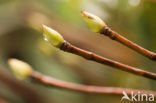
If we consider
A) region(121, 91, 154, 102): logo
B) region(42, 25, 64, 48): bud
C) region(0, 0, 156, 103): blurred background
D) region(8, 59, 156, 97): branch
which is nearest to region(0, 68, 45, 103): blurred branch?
region(0, 0, 156, 103): blurred background

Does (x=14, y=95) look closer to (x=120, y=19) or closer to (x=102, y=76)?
(x=102, y=76)

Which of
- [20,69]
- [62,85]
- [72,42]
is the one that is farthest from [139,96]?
[72,42]

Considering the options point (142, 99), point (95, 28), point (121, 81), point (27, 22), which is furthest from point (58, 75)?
point (95, 28)

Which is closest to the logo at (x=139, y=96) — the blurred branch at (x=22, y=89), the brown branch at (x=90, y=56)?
the brown branch at (x=90, y=56)

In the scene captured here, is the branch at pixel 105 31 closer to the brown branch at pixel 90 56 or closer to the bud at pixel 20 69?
the brown branch at pixel 90 56

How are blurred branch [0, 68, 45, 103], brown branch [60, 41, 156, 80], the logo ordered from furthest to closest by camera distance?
blurred branch [0, 68, 45, 103] → the logo → brown branch [60, 41, 156, 80]

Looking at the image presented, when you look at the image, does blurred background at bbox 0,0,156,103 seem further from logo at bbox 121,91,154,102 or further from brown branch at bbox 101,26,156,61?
brown branch at bbox 101,26,156,61

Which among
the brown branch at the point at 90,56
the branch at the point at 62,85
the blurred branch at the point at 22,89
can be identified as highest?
the blurred branch at the point at 22,89

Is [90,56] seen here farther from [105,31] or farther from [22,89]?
[22,89]

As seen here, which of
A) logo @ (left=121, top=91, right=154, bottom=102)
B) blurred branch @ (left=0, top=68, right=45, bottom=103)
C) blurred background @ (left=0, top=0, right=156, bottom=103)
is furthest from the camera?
blurred branch @ (left=0, top=68, right=45, bottom=103)
